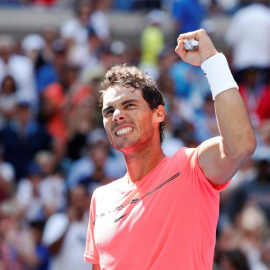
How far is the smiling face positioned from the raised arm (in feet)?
1.18

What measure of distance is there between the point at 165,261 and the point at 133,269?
17 cm

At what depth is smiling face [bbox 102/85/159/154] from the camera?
3.96 meters

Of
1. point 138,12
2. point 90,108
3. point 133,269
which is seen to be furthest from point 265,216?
point 138,12

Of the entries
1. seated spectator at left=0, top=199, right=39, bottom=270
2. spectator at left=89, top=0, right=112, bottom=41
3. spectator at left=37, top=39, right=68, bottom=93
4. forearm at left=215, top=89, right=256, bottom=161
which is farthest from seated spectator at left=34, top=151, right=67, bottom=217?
→ forearm at left=215, top=89, right=256, bottom=161

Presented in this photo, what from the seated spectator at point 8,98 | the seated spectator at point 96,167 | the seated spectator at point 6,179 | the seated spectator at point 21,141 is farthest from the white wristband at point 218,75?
the seated spectator at point 8,98

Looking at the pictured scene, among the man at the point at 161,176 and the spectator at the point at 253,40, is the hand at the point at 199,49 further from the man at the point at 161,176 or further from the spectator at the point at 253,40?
the spectator at the point at 253,40

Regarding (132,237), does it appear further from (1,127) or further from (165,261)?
(1,127)

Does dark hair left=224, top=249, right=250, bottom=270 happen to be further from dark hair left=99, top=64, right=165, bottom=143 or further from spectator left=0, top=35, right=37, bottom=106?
spectator left=0, top=35, right=37, bottom=106

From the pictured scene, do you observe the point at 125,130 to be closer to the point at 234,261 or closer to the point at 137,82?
the point at 137,82

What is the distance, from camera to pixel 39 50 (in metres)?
12.5

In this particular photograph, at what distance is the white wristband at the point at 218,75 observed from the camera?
364cm

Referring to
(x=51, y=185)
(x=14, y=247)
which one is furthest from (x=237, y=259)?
(x=51, y=185)

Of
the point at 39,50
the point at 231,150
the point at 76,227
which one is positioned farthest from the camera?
the point at 39,50

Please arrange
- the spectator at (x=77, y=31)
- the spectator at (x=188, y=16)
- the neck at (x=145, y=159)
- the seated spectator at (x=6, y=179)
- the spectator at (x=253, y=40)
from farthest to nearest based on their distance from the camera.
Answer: the spectator at (x=188, y=16) → the spectator at (x=77, y=31) → the spectator at (x=253, y=40) → the seated spectator at (x=6, y=179) → the neck at (x=145, y=159)
